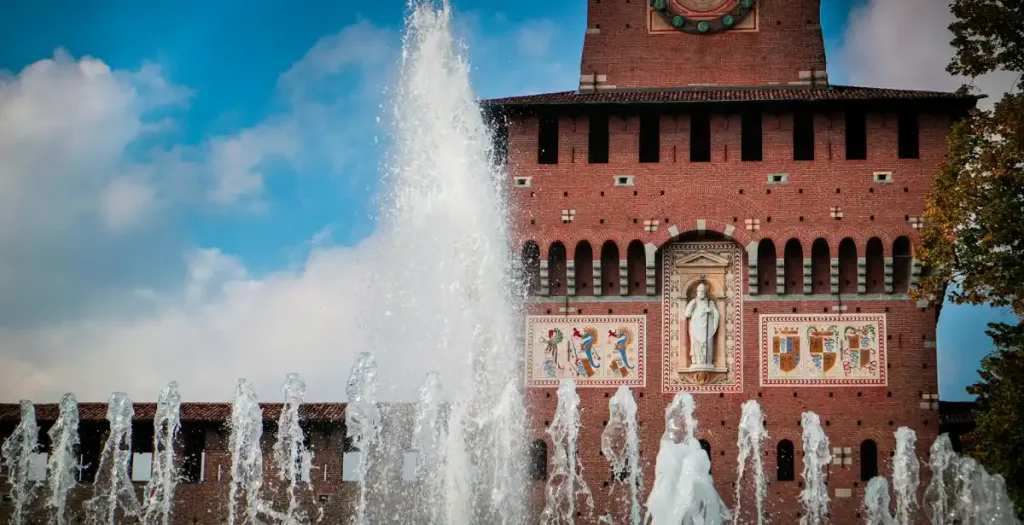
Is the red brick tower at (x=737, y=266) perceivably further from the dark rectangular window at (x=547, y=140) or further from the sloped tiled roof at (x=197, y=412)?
the sloped tiled roof at (x=197, y=412)

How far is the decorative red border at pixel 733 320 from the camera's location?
2997 cm

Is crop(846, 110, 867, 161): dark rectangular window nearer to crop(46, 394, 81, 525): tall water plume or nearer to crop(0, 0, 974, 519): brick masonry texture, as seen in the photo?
crop(0, 0, 974, 519): brick masonry texture

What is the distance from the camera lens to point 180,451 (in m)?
32.0

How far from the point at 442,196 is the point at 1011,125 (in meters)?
10.4

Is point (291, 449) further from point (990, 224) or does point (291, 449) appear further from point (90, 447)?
point (990, 224)

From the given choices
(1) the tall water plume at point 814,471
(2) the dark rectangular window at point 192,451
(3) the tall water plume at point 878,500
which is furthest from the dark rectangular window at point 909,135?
(2) the dark rectangular window at point 192,451

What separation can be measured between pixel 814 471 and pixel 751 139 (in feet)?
22.2

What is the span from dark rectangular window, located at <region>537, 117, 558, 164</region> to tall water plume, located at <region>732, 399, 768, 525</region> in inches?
243

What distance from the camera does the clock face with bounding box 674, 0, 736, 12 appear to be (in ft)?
110

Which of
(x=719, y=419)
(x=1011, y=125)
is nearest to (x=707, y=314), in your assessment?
(x=719, y=419)

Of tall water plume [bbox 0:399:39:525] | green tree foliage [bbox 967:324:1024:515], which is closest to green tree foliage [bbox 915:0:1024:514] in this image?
green tree foliage [bbox 967:324:1024:515]

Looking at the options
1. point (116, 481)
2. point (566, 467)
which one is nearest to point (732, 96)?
point (566, 467)

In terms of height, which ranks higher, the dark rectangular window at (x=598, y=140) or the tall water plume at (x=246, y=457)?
the dark rectangular window at (x=598, y=140)

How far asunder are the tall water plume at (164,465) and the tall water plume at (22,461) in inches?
95.7
